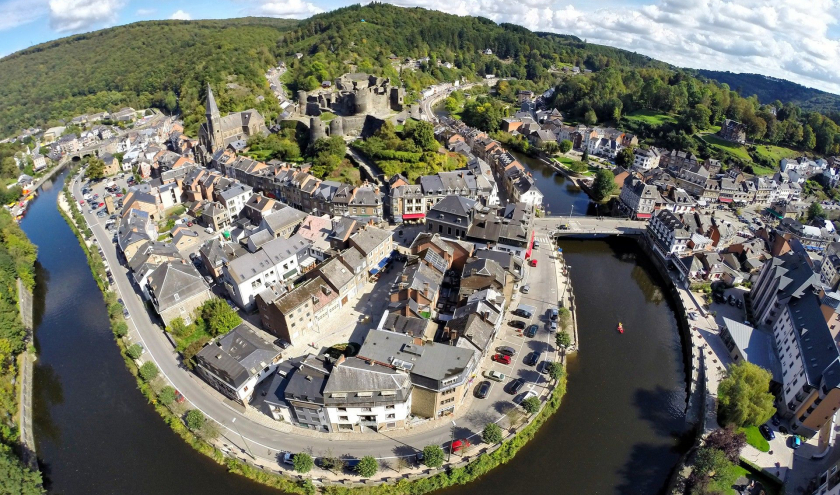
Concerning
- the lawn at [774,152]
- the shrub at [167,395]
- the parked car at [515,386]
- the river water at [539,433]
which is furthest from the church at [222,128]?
the lawn at [774,152]

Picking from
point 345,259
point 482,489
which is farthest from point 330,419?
point 345,259

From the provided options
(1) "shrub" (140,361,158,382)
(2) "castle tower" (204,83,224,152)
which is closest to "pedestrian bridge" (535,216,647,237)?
(1) "shrub" (140,361,158,382)

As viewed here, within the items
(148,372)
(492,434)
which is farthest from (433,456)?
(148,372)

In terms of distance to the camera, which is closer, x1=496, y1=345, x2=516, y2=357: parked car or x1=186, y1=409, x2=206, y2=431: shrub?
x1=186, y1=409, x2=206, y2=431: shrub

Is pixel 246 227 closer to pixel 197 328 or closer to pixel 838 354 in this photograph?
pixel 197 328

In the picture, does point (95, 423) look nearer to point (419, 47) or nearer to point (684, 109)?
point (684, 109)

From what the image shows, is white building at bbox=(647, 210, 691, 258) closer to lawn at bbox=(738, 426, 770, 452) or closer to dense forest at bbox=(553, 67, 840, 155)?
lawn at bbox=(738, 426, 770, 452)

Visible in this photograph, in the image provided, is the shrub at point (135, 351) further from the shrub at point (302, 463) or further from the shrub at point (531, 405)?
the shrub at point (531, 405)
